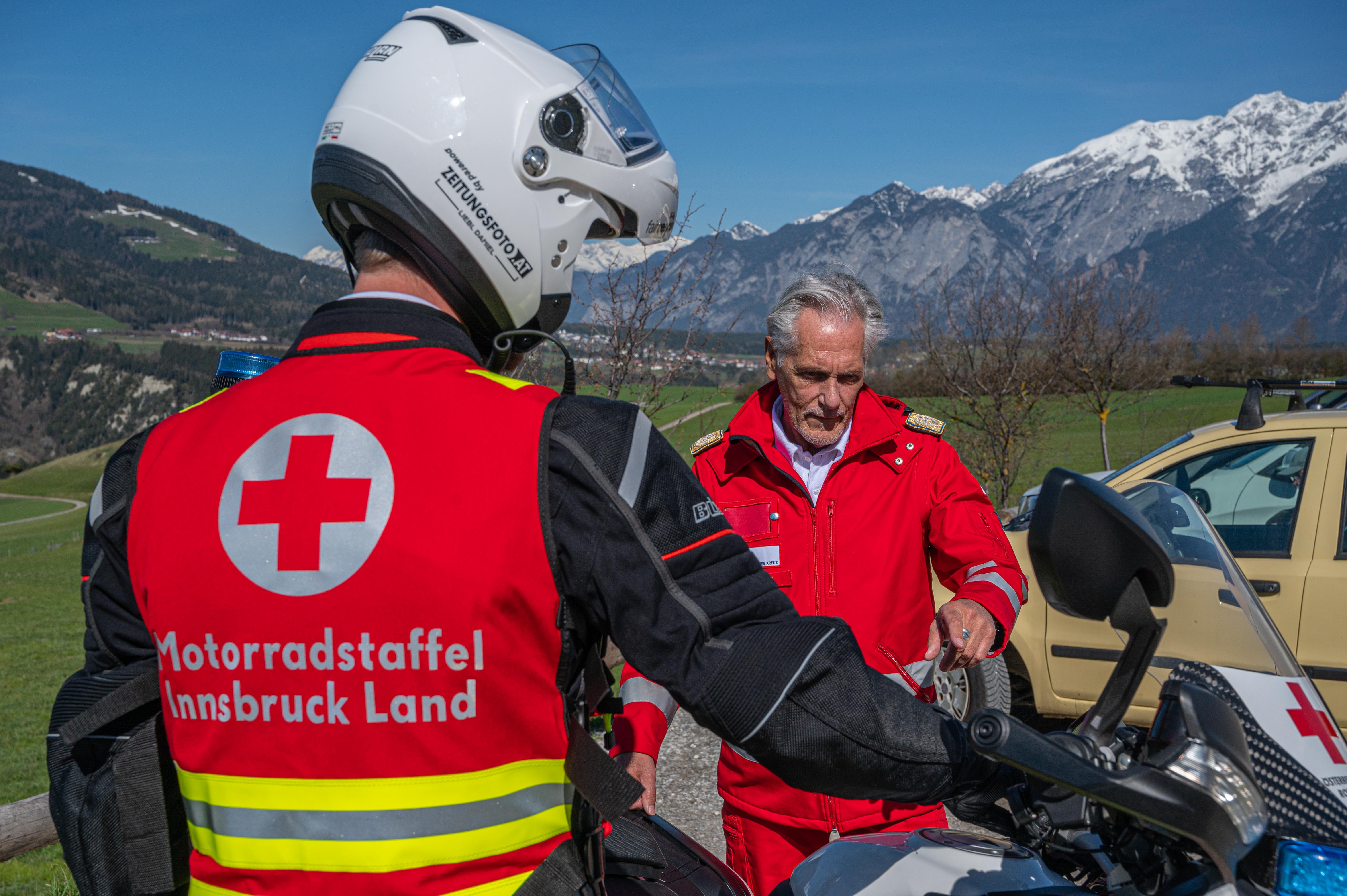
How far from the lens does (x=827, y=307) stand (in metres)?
2.96

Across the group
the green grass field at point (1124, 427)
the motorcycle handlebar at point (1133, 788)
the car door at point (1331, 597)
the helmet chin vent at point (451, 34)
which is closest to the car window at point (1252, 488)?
the car door at point (1331, 597)

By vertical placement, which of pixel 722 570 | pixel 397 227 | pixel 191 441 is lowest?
pixel 722 570

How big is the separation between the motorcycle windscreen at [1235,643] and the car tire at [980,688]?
384 cm

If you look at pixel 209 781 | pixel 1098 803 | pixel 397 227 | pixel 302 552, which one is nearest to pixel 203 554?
pixel 302 552

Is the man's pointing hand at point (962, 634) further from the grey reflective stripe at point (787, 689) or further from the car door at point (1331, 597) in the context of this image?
the car door at point (1331, 597)

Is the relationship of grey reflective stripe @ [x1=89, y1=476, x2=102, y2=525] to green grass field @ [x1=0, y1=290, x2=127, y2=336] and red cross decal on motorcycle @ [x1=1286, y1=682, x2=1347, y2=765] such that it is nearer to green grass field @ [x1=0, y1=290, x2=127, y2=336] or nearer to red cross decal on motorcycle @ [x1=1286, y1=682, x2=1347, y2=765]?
red cross decal on motorcycle @ [x1=1286, y1=682, x2=1347, y2=765]

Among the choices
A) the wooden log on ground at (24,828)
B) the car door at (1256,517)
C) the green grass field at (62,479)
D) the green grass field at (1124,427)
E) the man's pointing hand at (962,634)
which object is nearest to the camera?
the man's pointing hand at (962,634)

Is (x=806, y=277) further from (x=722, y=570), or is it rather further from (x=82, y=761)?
(x=82, y=761)

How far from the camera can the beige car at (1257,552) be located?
468 cm

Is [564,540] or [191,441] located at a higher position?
[191,441]

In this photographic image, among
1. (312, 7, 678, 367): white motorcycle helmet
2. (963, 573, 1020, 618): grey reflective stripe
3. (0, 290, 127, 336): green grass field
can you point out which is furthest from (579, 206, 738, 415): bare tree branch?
(0, 290, 127, 336): green grass field

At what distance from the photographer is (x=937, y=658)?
96.9 inches

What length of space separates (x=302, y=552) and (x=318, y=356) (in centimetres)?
29

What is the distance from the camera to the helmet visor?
5.51 feet
